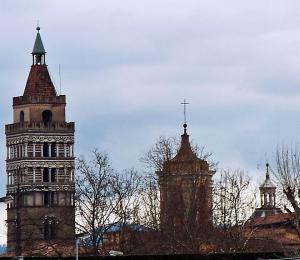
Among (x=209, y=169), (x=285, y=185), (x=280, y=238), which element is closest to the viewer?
(x=285, y=185)

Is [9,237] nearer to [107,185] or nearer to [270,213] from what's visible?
[270,213]

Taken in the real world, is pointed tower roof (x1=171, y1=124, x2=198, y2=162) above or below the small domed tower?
below

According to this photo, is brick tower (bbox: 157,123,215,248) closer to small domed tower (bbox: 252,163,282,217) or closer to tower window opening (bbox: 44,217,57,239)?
small domed tower (bbox: 252,163,282,217)

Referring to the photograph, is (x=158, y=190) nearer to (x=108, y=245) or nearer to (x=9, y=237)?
(x=108, y=245)

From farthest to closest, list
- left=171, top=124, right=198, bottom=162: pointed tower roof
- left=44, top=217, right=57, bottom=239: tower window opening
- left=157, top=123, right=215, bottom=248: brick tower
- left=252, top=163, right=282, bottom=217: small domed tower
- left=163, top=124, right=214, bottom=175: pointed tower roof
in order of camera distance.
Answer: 1. left=44, top=217, right=57, bottom=239: tower window opening
2. left=252, top=163, right=282, bottom=217: small domed tower
3. left=171, top=124, right=198, bottom=162: pointed tower roof
4. left=163, top=124, right=214, bottom=175: pointed tower roof
5. left=157, top=123, right=215, bottom=248: brick tower

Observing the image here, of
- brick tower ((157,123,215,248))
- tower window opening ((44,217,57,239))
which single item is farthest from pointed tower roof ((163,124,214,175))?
tower window opening ((44,217,57,239))

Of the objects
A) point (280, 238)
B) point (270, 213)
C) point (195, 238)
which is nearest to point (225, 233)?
point (195, 238)

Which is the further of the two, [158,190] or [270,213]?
[270,213]

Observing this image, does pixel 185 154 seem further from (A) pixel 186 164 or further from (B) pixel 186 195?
(B) pixel 186 195

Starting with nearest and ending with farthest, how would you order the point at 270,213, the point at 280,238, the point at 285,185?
the point at 285,185 < the point at 280,238 < the point at 270,213

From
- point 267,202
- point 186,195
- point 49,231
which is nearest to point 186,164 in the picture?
point 186,195

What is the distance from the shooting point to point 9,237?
191000 millimetres

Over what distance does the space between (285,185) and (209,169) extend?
98.4ft

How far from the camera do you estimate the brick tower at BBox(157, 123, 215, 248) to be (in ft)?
367
